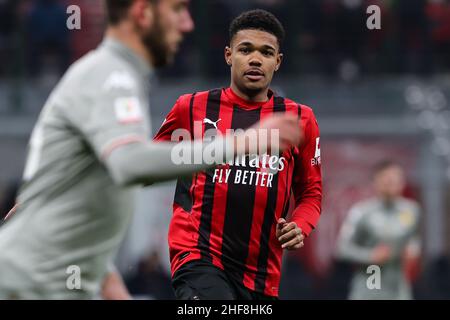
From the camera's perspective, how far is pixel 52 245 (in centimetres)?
336

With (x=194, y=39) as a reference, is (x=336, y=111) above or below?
below

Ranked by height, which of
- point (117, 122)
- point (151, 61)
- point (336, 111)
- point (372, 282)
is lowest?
point (372, 282)

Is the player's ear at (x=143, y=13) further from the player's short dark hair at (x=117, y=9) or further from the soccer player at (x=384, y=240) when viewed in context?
the soccer player at (x=384, y=240)

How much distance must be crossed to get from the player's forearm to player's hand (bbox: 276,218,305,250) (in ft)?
5.36

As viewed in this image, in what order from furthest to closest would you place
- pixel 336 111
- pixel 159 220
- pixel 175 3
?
pixel 336 111
pixel 159 220
pixel 175 3

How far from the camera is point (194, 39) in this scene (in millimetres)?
13750

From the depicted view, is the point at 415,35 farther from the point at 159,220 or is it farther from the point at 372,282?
the point at 372,282

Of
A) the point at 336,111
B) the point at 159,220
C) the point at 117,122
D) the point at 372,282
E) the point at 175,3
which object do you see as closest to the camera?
the point at 117,122

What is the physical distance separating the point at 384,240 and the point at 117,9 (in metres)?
6.29

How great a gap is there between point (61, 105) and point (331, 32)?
35.2ft

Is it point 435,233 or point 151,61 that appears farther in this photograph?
point 435,233

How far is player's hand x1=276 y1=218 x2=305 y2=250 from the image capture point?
483cm

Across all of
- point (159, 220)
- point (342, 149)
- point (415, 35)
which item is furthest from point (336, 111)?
point (159, 220)

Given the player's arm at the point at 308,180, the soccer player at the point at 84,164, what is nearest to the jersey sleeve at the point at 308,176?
the player's arm at the point at 308,180
